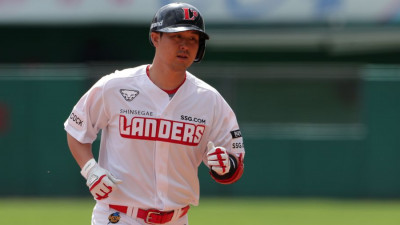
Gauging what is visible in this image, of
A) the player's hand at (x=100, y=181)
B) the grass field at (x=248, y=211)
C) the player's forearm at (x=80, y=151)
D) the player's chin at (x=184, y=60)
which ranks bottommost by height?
the grass field at (x=248, y=211)

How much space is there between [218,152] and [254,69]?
928cm

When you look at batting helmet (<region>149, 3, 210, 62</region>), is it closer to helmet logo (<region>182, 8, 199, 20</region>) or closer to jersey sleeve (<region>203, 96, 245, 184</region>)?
helmet logo (<region>182, 8, 199, 20</region>)

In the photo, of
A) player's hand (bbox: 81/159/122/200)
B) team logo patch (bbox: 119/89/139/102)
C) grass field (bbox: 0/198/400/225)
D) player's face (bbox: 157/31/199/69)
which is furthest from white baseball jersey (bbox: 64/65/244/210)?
grass field (bbox: 0/198/400/225)

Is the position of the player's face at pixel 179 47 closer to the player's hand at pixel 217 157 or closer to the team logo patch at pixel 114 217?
the player's hand at pixel 217 157

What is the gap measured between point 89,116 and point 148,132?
1.27 feet

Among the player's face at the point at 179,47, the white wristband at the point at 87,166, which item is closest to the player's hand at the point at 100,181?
the white wristband at the point at 87,166

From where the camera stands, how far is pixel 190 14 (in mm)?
5445

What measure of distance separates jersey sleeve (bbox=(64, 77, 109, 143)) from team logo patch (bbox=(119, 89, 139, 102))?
0.43 feet

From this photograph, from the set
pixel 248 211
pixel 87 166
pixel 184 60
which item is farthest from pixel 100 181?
pixel 248 211

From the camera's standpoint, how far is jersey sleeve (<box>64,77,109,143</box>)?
5.50 meters

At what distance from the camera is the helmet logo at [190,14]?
5422 mm

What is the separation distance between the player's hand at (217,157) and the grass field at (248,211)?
5909 mm

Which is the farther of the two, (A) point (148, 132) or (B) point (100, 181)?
(A) point (148, 132)

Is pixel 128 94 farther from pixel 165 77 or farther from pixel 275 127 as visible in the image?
pixel 275 127
